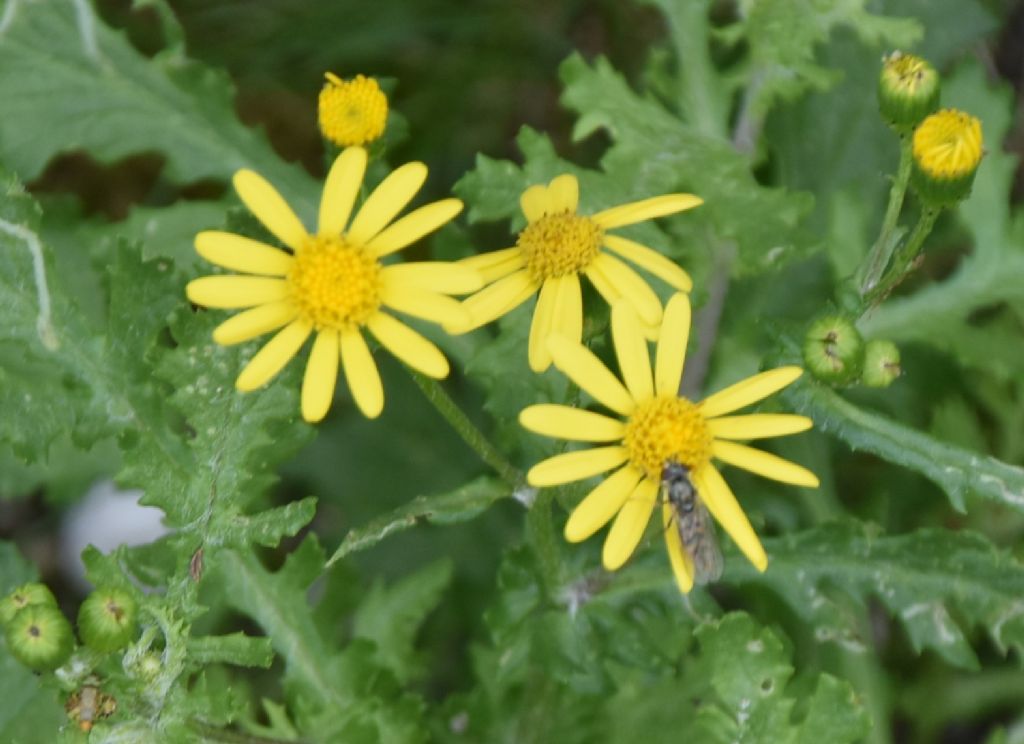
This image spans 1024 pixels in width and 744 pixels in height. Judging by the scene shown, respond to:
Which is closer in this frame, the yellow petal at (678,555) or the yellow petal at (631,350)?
the yellow petal at (678,555)

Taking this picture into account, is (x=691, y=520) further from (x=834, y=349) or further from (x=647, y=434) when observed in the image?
(x=834, y=349)

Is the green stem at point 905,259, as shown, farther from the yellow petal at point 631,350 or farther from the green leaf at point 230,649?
the green leaf at point 230,649

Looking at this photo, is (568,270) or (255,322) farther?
(568,270)

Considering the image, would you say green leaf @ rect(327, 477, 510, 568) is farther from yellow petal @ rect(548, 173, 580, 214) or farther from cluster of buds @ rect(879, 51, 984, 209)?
cluster of buds @ rect(879, 51, 984, 209)

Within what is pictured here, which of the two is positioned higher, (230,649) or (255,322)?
(255,322)

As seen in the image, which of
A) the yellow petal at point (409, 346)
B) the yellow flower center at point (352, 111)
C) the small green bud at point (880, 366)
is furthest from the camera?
the yellow flower center at point (352, 111)

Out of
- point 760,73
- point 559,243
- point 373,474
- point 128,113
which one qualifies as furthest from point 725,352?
point 128,113

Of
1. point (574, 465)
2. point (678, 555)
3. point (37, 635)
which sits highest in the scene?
point (574, 465)

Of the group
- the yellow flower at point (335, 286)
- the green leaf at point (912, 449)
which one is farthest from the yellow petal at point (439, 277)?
the green leaf at point (912, 449)

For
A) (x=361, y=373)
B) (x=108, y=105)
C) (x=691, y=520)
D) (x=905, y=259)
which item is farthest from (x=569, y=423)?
(x=108, y=105)
